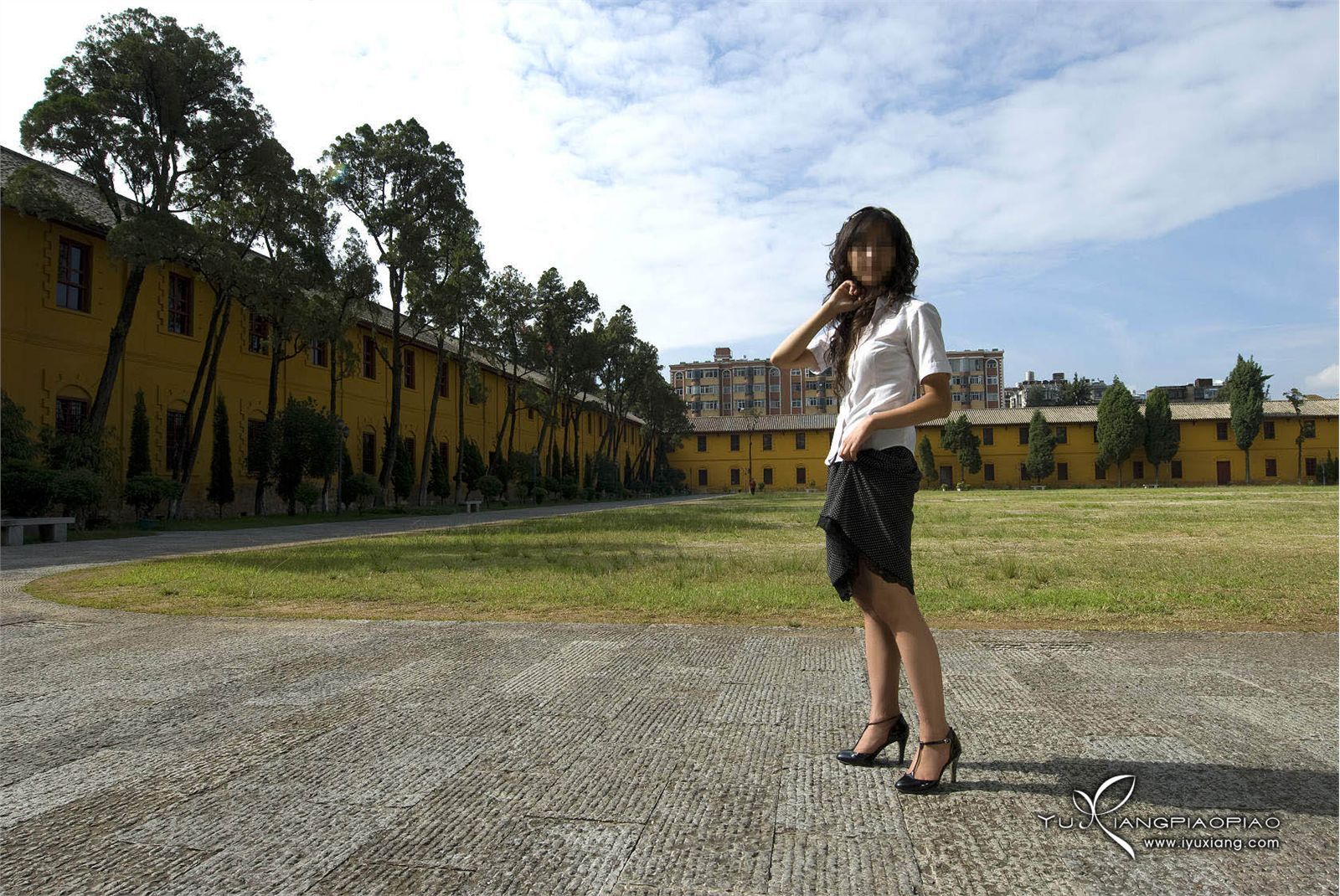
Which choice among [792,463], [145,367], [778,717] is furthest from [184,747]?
[792,463]

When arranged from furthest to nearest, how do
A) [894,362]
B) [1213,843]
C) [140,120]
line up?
[140,120] → [894,362] → [1213,843]

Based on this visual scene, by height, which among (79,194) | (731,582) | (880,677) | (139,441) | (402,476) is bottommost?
(731,582)

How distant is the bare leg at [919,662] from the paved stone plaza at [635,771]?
3.8 inches

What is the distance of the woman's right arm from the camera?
2410 millimetres

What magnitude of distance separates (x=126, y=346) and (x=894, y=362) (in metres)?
24.5

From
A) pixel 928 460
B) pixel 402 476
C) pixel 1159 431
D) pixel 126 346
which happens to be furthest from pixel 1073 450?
pixel 126 346

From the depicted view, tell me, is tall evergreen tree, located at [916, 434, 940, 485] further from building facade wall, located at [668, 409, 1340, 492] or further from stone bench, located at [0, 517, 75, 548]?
stone bench, located at [0, 517, 75, 548]

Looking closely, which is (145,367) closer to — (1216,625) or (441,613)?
(441,613)

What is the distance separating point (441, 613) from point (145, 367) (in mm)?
21401

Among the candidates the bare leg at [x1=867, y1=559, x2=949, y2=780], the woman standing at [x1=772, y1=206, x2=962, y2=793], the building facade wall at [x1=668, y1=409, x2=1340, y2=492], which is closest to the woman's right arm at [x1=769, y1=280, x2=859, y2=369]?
the woman standing at [x1=772, y1=206, x2=962, y2=793]

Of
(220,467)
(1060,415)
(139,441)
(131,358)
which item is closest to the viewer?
(139,441)

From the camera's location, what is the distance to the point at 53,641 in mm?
4309

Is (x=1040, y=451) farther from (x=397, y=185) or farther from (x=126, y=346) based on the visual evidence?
(x=126, y=346)

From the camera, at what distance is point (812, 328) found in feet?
8.12
